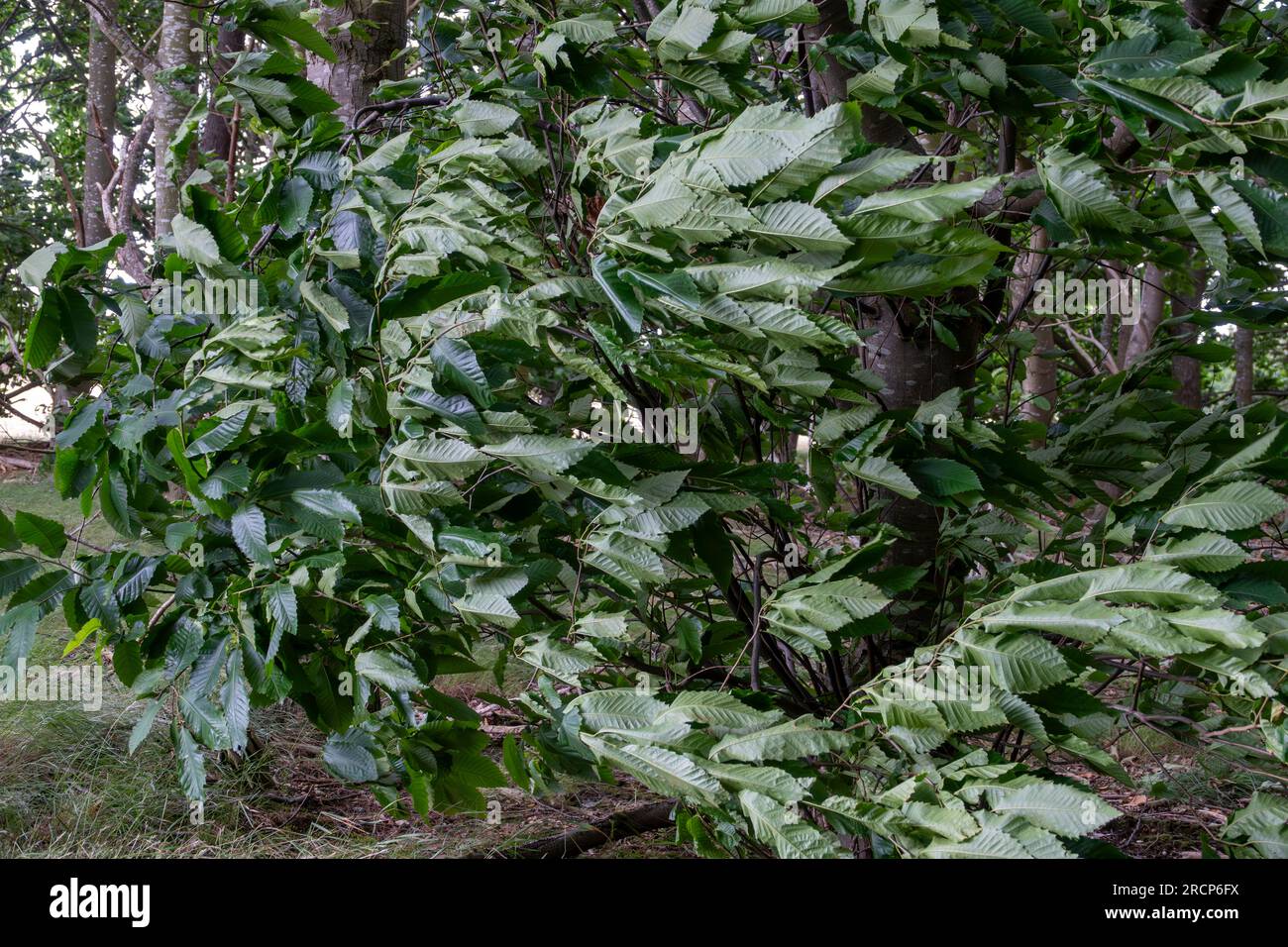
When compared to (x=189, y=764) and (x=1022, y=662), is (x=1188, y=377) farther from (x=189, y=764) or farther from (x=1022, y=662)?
(x=189, y=764)

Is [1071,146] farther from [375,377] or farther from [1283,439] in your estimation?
[375,377]

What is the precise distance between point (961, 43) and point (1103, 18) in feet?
0.61

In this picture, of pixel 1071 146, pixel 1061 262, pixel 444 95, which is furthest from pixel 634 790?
pixel 1071 146

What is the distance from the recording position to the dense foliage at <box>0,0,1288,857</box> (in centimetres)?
101

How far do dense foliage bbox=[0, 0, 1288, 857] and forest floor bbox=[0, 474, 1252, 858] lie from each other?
49.6 inches

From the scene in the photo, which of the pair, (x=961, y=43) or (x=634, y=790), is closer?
(x=961, y=43)

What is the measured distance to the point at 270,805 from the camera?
10.1ft

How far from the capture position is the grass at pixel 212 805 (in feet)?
8.76

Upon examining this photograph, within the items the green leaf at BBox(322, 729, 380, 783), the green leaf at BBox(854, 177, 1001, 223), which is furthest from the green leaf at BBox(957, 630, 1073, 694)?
the green leaf at BBox(322, 729, 380, 783)

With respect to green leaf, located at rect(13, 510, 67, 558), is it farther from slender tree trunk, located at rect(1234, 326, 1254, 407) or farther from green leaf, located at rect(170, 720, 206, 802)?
slender tree trunk, located at rect(1234, 326, 1254, 407)

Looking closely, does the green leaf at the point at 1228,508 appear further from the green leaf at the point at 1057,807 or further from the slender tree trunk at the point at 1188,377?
the slender tree trunk at the point at 1188,377

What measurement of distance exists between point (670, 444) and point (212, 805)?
2.27 meters

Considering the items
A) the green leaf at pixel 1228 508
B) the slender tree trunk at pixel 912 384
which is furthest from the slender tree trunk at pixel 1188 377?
the green leaf at pixel 1228 508
